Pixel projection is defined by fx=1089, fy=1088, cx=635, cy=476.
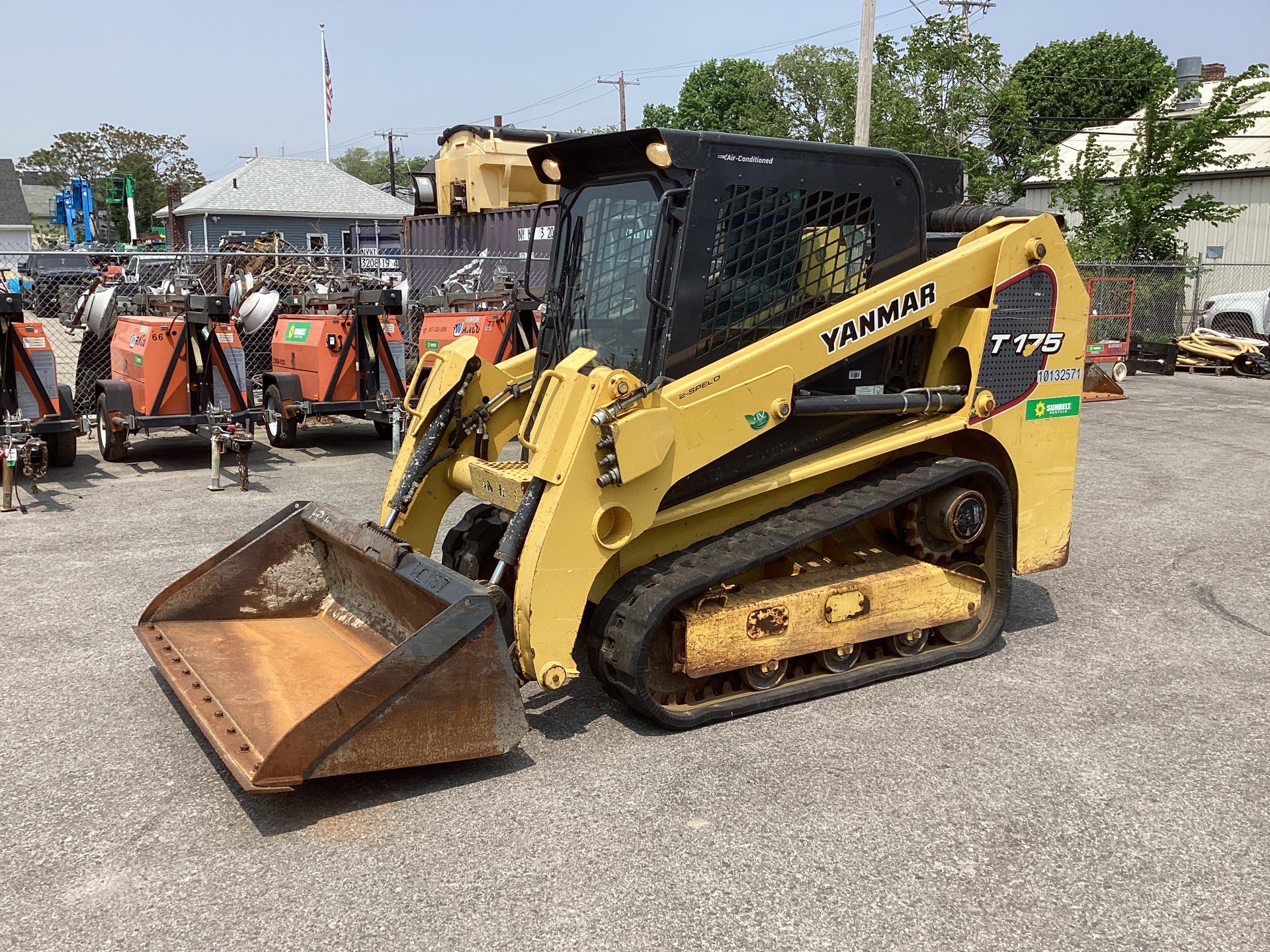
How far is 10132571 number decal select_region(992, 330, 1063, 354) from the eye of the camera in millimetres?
5477

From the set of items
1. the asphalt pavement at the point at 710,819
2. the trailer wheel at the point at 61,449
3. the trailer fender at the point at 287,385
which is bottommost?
the asphalt pavement at the point at 710,819

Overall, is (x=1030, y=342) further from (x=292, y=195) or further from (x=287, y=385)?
(x=292, y=195)

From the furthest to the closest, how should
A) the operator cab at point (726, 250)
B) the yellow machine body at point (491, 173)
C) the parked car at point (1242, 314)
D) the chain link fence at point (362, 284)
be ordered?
the parked car at point (1242, 314), the yellow machine body at point (491, 173), the chain link fence at point (362, 284), the operator cab at point (726, 250)

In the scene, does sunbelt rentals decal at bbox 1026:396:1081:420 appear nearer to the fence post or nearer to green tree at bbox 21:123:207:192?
the fence post

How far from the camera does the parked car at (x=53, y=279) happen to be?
14.5 metres

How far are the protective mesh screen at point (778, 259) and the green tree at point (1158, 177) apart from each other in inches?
795

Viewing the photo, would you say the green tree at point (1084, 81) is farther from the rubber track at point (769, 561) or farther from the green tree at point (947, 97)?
the rubber track at point (769, 561)

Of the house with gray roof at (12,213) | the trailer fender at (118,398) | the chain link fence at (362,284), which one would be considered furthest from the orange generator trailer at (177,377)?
the house with gray roof at (12,213)

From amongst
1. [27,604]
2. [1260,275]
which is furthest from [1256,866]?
[1260,275]

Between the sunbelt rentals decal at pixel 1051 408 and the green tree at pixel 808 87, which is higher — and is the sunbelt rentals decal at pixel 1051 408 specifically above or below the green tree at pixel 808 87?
below

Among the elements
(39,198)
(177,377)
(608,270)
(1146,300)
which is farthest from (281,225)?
(39,198)

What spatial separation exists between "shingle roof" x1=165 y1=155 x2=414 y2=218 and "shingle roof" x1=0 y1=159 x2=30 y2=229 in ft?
51.3

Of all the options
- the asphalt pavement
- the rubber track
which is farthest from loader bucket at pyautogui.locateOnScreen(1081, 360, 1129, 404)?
the rubber track

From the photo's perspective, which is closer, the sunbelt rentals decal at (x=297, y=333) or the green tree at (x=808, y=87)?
the sunbelt rentals decal at (x=297, y=333)
